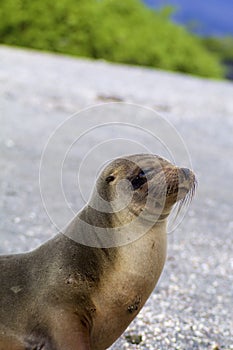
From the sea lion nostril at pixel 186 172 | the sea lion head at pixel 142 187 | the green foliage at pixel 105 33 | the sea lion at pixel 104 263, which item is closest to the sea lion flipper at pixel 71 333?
the sea lion at pixel 104 263

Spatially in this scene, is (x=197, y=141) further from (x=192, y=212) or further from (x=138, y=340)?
(x=138, y=340)

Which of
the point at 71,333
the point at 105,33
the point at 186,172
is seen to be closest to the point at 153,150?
the point at 186,172

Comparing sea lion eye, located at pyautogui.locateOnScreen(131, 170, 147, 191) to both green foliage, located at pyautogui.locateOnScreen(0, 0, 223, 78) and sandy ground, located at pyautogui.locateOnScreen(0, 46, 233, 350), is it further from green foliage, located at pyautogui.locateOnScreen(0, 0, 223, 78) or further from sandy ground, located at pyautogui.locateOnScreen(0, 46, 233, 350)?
green foliage, located at pyautogui.locateOnScreen(0, 0, 223, 78)

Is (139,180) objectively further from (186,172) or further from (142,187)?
(186,172)

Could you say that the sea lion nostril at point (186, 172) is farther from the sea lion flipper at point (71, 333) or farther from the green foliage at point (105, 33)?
the green foliage at point (105, 33)

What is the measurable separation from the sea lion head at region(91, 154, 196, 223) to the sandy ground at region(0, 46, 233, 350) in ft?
0.74

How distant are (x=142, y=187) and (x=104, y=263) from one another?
22 cm

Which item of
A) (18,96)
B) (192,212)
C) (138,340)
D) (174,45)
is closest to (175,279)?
(138,340)

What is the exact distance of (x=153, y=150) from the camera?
2.43m

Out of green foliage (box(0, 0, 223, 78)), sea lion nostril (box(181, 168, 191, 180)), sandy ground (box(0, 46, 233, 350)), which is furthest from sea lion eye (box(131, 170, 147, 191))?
green foliage (box(0, 0, 223, 78))

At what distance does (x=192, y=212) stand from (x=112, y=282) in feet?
9.01

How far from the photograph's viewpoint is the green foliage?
33.1 feet

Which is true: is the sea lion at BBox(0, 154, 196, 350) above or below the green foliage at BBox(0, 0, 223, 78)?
above

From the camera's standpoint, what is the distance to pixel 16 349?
176 cm
